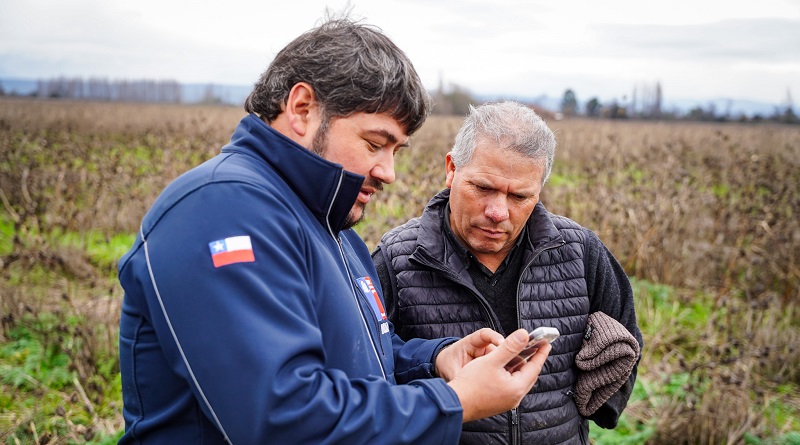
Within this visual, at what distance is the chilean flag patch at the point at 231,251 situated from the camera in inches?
44.8

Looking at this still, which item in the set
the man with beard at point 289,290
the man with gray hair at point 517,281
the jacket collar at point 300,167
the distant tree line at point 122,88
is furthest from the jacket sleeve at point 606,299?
the distant tree line at point 122,88

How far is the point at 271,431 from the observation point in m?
1.12

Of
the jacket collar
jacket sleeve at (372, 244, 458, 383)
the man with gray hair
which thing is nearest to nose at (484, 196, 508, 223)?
the man with gray hair

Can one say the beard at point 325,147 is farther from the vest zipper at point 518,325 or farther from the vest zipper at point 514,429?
the vest zipper at point 514,429

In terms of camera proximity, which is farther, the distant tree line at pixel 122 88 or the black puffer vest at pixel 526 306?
the distant tree line at pixel 122 88

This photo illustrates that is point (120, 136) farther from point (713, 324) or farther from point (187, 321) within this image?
point (187, 321)

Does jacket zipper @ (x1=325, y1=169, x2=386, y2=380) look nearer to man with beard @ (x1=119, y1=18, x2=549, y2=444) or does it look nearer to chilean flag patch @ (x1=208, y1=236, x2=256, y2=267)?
man with beard @ (x1=119, y1=18, x2=549, y2=444)

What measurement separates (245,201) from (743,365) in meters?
4.43

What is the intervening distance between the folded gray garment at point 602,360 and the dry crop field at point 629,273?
174 cm

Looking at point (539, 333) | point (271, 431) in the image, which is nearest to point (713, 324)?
point (539, 333)

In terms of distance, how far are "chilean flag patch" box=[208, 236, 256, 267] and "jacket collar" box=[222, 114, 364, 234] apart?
0.31 m

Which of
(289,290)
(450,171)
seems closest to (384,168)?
(289,290)

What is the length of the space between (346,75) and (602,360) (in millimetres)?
1462

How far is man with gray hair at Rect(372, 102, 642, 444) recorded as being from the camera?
2.30 meters
